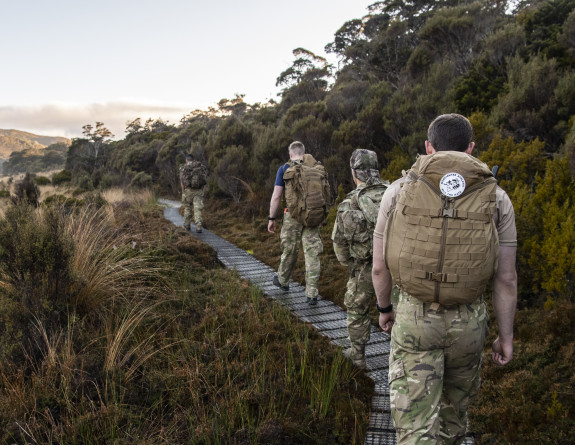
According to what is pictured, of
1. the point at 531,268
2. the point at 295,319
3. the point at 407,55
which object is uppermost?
the point at 407,55

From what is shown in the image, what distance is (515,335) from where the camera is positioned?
408 cm

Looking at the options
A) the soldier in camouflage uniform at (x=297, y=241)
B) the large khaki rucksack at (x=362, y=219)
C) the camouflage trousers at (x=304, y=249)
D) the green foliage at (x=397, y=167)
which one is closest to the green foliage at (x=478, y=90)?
the green foliage at (x=397, y=167)

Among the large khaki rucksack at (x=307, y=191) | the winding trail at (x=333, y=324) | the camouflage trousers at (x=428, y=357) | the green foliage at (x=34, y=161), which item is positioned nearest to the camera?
the camouflage trousers at (x=428, y=357)

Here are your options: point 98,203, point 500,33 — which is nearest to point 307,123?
point 500,33

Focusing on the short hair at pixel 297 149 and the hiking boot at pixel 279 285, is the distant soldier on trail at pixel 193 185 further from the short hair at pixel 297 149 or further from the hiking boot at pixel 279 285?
the short hair at pixel 297 149

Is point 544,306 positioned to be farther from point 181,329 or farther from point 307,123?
point 307,123

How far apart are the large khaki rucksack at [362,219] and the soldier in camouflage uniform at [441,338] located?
54.5 inches

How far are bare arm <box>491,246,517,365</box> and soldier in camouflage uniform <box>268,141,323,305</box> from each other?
135 inches

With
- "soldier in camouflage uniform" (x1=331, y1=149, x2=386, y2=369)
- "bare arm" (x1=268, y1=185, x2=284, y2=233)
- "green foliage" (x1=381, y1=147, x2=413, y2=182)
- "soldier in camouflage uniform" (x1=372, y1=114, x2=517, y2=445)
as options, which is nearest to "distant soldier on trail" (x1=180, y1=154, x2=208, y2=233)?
"green foliage" (x1=381, y1=147, x2=413, y2=182)

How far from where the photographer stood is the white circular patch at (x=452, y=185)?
6.00ft

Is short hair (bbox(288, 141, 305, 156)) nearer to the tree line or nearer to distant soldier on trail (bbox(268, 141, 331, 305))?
distant soldier on trail (bbox(268, 141, 331, 305))

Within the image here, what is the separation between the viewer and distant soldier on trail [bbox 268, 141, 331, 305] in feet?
17.3

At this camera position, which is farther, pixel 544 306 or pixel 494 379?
pixel 544 306

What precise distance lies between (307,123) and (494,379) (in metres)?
9.54
